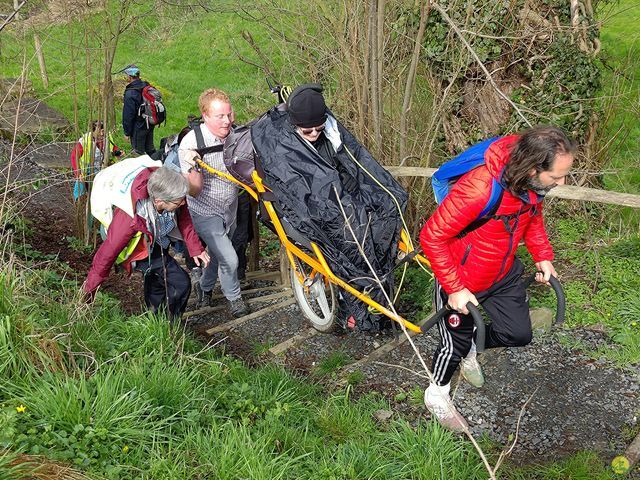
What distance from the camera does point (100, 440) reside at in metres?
2.87

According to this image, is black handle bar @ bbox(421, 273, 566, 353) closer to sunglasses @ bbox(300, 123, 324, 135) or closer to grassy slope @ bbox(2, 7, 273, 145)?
sunglasses @ bbox(300, 123, 324, 135)

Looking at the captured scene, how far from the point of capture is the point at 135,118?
11141 mm

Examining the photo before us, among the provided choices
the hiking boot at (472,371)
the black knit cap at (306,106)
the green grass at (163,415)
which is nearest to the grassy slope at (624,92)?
the hiking boot at (472,371)

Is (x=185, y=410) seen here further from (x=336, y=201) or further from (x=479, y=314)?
(x=336, y=201)

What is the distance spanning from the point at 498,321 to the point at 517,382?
872 mm

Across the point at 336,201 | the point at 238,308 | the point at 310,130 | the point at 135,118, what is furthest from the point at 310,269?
the point at 135,118

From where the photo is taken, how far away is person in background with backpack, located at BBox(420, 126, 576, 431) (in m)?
2.91

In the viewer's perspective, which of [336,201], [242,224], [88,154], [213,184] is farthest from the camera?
[88,154]

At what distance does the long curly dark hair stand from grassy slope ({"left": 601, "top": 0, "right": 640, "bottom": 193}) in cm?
293

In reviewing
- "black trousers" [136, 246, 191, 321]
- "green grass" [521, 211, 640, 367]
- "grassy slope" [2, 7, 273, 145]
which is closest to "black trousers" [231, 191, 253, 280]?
"black trousers" [136, 246, 191, 321]

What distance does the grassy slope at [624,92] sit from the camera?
21.4ft

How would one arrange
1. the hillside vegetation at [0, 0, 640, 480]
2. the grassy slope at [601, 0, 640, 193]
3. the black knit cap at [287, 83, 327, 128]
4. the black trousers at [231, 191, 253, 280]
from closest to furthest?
the hillside vegetation at [0, 0, 640, 480]
the black knit cap at [287, 83, 327, 128]
the black trousers at [231, 191, 253, 280]
the grassy slope at [601, 0, 640, 193]

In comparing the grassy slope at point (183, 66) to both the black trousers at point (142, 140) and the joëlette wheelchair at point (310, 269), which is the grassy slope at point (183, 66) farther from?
the joëlette wheelchair at point (310, 269)

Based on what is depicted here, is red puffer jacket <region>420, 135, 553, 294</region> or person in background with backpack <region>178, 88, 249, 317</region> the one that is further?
person in background with backpack <region>178, 88, 249, 317</region>
